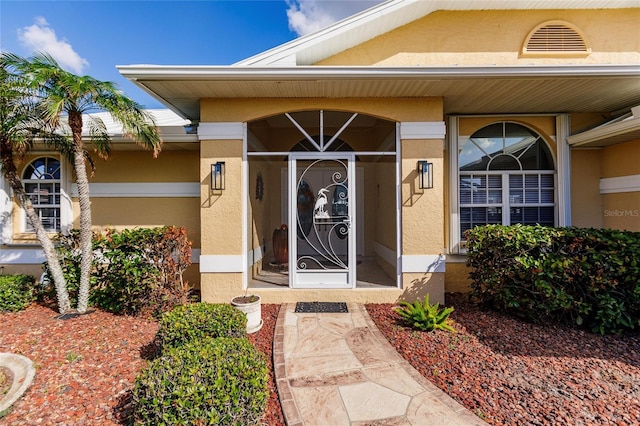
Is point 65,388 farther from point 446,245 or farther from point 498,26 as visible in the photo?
point 498,26

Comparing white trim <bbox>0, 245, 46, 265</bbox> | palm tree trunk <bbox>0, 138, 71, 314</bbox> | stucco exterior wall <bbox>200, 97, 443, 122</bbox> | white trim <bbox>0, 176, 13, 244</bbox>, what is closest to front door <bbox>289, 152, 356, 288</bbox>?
stucco exterior wall <bbox>200, 97, 443, 122</bbox>

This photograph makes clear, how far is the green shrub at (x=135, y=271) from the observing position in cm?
468

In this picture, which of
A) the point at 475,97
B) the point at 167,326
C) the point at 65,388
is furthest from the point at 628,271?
the point at 65,388

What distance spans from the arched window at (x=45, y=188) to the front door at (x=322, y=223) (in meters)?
5.32

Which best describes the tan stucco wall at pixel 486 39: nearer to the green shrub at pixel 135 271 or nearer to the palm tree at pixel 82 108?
the palm tree at pixel 82 108

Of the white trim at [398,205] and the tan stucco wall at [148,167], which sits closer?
the white trim at [398,205]

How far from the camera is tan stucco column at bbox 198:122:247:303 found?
517 centimetres

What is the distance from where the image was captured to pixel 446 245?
5.98 metres

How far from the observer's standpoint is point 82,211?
463cm

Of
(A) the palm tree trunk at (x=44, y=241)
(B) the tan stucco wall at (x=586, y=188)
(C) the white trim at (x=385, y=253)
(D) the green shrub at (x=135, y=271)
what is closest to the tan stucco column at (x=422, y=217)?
(C) the white trim at (x=385, y=253)

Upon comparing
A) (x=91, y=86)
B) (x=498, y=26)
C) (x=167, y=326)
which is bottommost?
Result: (x=167, y=326)

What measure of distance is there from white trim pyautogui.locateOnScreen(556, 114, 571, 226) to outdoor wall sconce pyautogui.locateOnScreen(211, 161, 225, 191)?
6.77m

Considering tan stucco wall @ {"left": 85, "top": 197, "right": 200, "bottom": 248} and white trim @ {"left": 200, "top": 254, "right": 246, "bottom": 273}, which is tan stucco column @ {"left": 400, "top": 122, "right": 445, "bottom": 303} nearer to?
white trim @ {"left": 200, "top": 254, "right": 246, "bottom": 273}

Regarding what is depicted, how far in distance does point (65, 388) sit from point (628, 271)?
7129 mm
